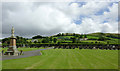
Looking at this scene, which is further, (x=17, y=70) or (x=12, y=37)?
(x=12, y=37)

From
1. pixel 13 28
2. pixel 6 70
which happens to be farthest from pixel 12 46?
pixel 6 70

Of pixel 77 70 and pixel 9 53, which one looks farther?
pixel 9 53

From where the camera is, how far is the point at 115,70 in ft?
46.7

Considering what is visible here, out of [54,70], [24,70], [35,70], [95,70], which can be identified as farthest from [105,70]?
[24,70]

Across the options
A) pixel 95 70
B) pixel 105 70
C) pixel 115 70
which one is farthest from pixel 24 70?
pixel 115 70

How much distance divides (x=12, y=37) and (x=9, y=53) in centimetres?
403

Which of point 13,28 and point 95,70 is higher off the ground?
point 13,28

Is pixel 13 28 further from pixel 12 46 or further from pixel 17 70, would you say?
pixel 17 70

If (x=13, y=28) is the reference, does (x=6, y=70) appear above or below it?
below

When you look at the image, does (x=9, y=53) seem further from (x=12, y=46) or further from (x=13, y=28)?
(x=13, y=28)

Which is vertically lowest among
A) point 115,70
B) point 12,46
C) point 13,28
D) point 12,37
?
point 115,70

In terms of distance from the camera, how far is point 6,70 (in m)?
14.1

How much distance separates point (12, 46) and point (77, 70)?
22642mm

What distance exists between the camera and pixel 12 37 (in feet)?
106
